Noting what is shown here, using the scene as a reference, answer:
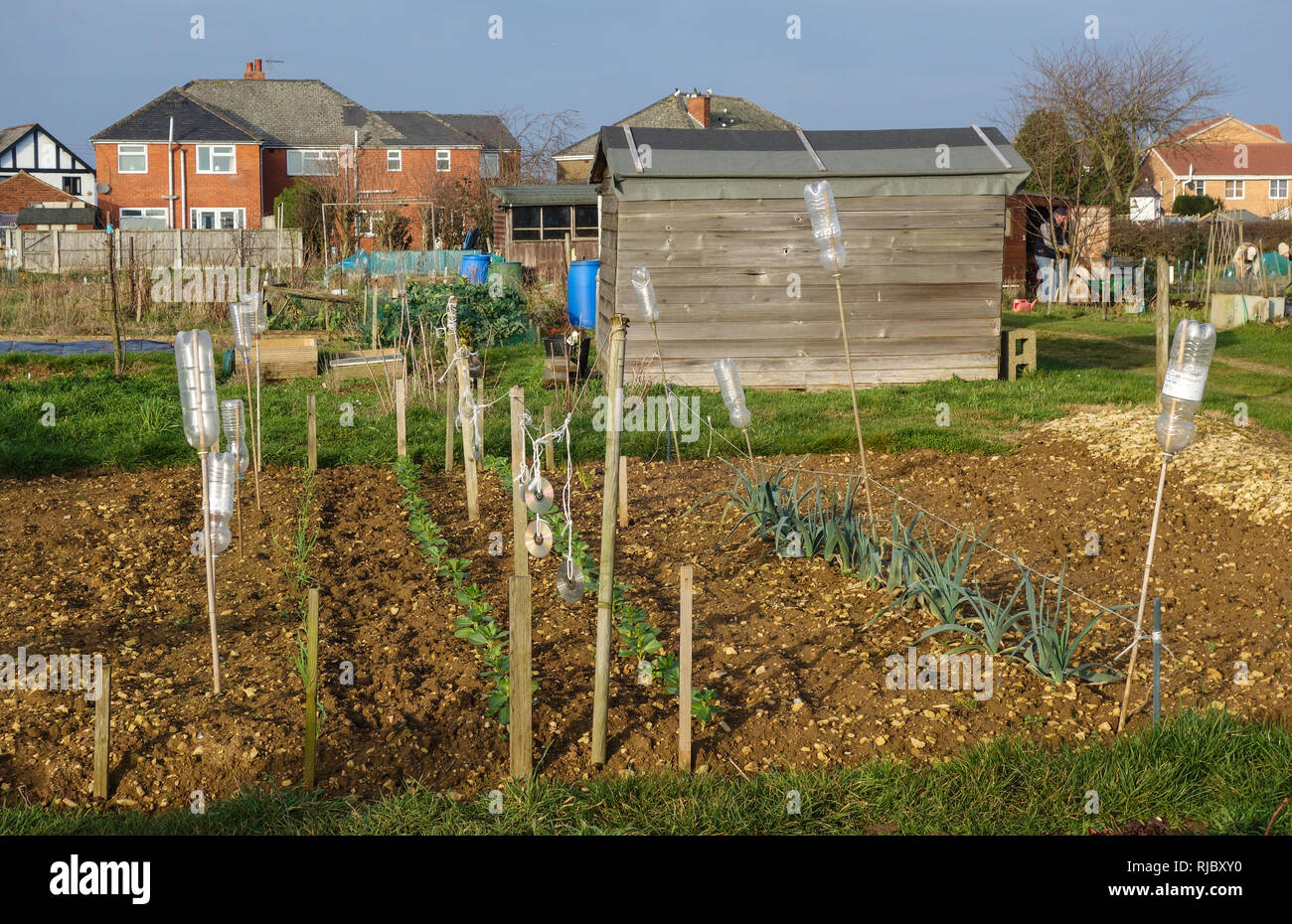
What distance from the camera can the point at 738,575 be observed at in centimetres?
599

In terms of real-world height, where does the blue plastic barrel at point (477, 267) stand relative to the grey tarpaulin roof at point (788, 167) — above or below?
below

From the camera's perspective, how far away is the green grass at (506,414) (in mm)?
8852

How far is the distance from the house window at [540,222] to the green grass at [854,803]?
25.9 m

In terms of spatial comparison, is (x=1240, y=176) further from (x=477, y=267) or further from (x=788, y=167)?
(x=788, y=167)

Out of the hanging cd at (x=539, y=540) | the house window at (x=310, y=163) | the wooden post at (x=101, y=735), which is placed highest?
the house window at (x=310, y=163)

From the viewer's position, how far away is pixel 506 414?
10492mm

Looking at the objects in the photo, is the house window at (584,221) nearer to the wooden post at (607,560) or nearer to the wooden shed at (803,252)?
the wooden shed at (803,252)

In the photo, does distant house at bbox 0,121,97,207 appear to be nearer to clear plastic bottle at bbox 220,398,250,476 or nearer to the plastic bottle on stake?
clear plastic bottle at bbox 220,398,250,476

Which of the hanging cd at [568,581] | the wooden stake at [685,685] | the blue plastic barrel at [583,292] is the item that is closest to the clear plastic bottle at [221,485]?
the hanging cd at [568,581]

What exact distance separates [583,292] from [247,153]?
32.2m

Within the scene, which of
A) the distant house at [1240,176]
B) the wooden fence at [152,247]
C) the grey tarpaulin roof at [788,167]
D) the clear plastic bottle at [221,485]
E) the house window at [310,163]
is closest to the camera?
the clear plastic bottle at [221,485]

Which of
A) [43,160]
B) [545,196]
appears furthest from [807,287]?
[43,160]

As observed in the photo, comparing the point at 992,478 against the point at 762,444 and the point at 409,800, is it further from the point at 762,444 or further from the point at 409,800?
the point at 409,800

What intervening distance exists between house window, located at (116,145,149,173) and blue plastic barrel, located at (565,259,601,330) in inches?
1323
